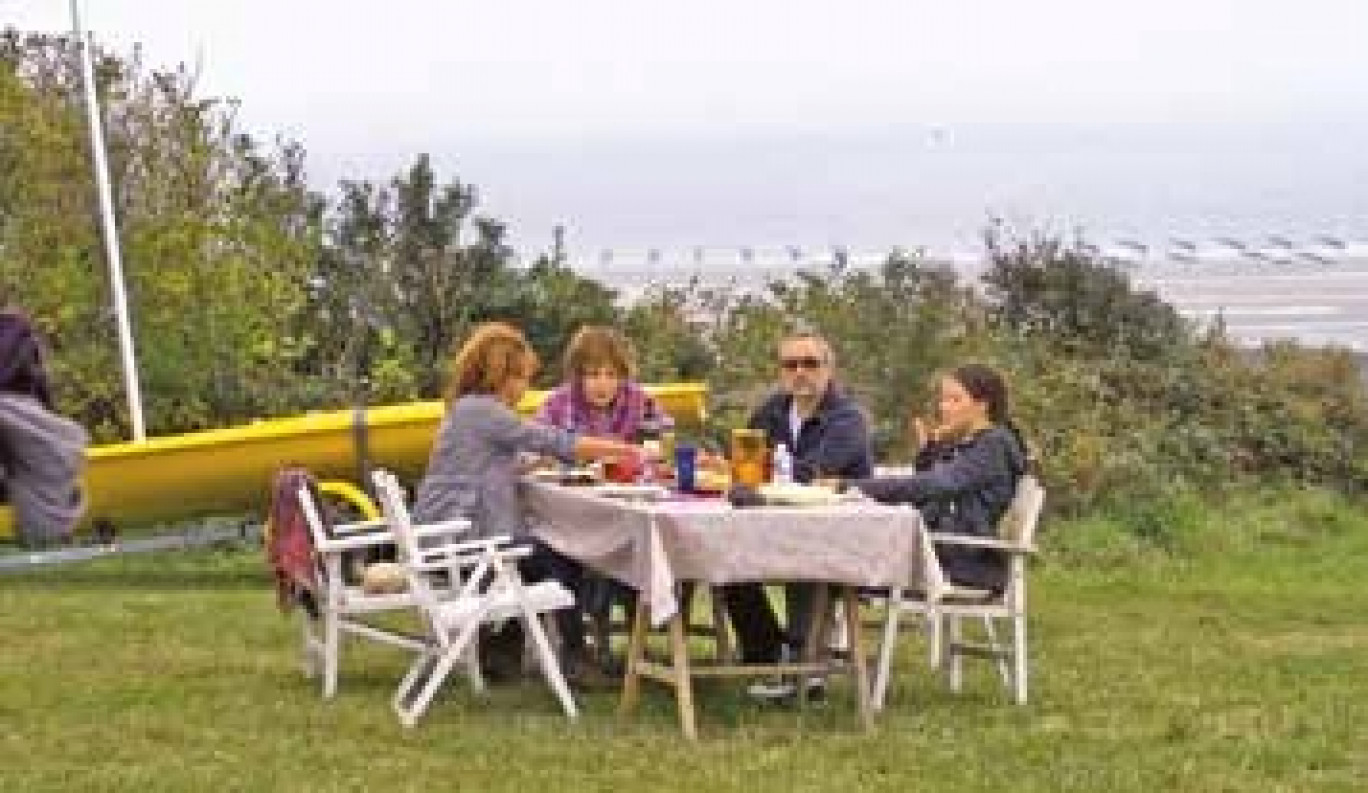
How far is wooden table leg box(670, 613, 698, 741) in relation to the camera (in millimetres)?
6992

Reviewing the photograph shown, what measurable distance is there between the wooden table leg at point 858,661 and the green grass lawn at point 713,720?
7 cm

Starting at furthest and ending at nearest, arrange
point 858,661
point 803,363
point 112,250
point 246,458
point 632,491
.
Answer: point 112,250 < point 246,458 < point 803,363 < point 632,491 < point 858,661

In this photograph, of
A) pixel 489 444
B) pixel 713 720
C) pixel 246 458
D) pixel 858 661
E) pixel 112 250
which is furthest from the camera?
pixel 112 250

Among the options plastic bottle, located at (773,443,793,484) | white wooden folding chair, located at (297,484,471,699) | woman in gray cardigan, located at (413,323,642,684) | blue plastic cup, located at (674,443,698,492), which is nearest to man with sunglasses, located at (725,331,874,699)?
plastic bottle, located at (773,443,793,484)

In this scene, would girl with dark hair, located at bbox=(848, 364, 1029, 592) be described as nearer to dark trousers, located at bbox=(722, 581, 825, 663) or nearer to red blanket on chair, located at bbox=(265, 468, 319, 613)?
dark trousers, located at bbox=(722, 581, 825, 663)

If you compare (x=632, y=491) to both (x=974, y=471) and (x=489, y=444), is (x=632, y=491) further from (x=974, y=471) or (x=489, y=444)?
(x=974, y=471)

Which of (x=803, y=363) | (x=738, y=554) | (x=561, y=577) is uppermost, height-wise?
(x=803, y=363)

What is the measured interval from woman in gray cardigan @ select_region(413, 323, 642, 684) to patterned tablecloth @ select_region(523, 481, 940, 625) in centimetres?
46

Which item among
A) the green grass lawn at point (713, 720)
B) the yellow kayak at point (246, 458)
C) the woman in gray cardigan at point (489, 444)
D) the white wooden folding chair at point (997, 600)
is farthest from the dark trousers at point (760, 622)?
the yellow kayak at point (246, 458)

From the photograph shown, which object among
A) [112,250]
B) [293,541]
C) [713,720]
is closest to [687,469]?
[713,720]

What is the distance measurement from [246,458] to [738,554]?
205 inches

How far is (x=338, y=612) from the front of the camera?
25.1 feet

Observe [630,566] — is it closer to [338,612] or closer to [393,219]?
[338,612]

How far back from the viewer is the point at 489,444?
305 inches
